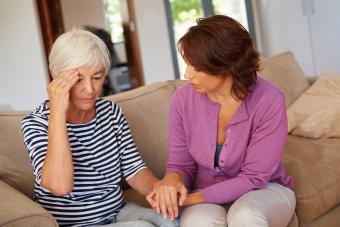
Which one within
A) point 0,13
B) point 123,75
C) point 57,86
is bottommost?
point 123,75

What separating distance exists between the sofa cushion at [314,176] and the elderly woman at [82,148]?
53 centimetres

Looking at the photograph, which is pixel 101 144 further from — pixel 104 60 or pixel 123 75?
pixel 123 75

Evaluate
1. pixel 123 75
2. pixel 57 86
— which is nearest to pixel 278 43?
pixel 123 75

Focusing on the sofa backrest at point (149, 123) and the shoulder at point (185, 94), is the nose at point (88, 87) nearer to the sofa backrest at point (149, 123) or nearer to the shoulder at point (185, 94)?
the shoulder at point (185, 94)

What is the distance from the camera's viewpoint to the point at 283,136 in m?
1.50

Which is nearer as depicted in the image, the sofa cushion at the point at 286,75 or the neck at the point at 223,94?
the neck at the point at 223,94

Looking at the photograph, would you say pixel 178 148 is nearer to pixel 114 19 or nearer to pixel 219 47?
pixel 219 47

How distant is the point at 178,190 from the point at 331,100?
4.42 feet

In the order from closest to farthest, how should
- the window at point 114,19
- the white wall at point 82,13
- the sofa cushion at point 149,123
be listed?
the sofa cushion at point 149,123, the window at point 114,19, the white wall at point 82,13

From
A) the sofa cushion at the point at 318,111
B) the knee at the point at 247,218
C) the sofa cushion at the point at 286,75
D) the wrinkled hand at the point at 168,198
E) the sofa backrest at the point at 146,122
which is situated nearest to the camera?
the knee at the point at 247,218

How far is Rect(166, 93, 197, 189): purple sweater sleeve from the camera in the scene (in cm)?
160

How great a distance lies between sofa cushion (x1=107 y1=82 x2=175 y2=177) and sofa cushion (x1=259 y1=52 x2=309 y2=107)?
758mm

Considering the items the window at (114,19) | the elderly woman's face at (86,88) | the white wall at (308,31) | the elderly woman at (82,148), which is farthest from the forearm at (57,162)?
the window at (114,19)

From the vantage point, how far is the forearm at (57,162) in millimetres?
1301
